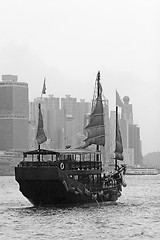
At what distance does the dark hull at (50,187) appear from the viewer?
65688 mm

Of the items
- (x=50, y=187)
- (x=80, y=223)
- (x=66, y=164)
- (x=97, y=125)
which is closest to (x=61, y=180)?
(x=50, y=187)

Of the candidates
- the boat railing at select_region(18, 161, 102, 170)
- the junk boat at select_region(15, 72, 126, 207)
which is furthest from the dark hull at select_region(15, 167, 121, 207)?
the boat railing at select_region(18, 161, 102, 170)

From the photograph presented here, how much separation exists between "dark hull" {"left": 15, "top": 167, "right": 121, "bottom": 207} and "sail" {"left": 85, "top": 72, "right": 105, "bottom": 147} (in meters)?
9.63

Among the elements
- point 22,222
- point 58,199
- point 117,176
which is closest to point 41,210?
point 58,199

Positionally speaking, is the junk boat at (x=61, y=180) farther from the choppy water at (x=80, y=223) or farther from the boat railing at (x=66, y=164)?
the choppy water at (x=80, y=223)

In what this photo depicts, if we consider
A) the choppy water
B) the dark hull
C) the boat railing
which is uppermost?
the boat railing

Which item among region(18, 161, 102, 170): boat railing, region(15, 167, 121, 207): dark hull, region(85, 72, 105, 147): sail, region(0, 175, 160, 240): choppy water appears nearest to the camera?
region(0, 175, 160, 240): choppy water

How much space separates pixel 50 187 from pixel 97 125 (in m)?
13.0

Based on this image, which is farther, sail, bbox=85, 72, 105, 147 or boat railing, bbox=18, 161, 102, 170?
sail, bbox=85, 72, 105, 147

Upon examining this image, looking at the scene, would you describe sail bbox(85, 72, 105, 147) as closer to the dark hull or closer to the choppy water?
the choppy water

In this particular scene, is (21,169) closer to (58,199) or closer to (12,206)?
(58,199)

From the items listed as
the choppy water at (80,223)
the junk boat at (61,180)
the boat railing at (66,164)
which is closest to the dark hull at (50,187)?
the junk boat at (61,180)

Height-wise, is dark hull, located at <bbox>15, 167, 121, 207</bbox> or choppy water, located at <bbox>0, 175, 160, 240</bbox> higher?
dark hull, located at <bbox>15, 167, 121, 207</bbox>

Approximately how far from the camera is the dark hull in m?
65.7
